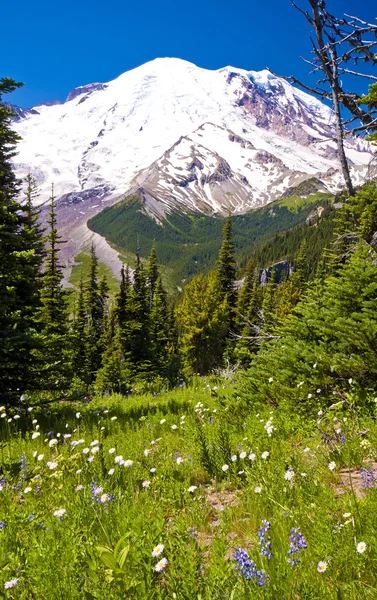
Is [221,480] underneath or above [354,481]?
underneath

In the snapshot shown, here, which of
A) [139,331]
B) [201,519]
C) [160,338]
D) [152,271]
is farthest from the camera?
[160,338]

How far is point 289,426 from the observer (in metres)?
5.16

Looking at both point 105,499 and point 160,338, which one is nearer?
point 105,499

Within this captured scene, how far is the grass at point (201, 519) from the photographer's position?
6.89 feet

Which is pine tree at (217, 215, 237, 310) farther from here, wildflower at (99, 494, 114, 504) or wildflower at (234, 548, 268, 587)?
wildflower at (234, 548, 268, 587)

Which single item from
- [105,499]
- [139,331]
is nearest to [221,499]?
[105,499]

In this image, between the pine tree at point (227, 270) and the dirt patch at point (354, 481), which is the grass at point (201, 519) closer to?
the dirt patch at point (354, 481)

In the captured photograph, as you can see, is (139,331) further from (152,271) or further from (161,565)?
(161,565)

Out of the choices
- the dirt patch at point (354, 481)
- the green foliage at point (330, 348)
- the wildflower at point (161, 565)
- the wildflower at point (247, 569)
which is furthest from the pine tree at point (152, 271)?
the wildflower at point (247, 569)

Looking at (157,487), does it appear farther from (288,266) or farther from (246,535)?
(288,266)

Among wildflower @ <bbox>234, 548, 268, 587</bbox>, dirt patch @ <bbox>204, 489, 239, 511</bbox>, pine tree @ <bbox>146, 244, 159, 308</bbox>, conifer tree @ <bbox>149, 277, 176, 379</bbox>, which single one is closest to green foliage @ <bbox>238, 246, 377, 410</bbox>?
dirt patch @ <bbox>204, 489, 239, 511</bbox>

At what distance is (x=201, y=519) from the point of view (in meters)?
3.27

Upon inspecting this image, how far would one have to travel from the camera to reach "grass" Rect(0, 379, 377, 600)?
2100mm

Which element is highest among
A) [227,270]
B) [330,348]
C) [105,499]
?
[227,270]
